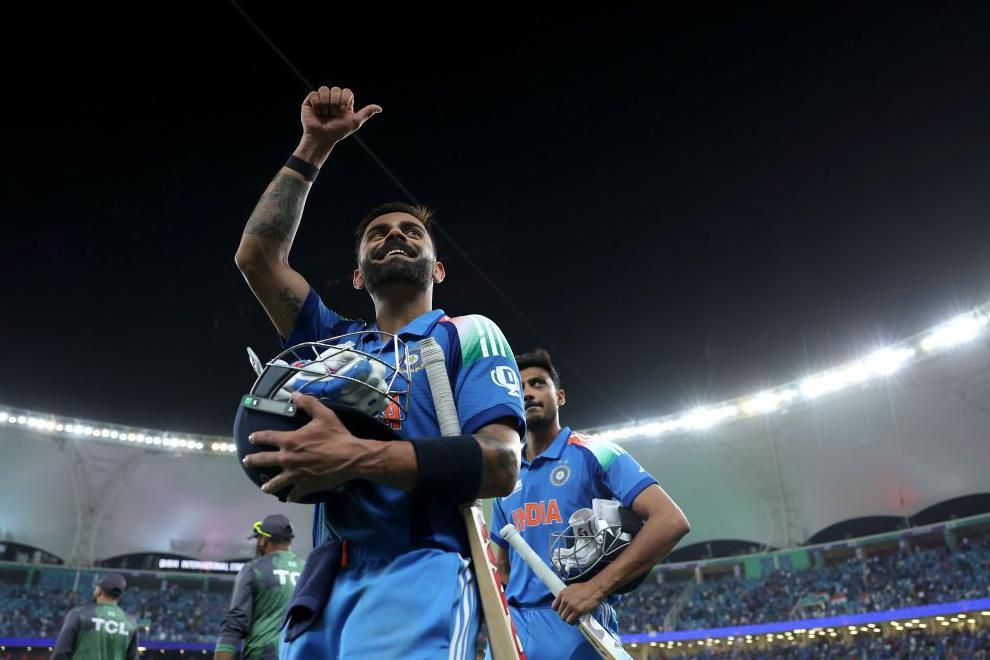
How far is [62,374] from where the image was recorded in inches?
1142

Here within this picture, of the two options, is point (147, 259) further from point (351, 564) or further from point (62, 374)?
point (351, 564)

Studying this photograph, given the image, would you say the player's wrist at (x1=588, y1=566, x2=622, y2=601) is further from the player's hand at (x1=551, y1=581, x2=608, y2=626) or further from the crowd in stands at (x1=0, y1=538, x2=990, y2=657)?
the crowd in stands at (x1=0, y1=538, x2=990, y2=657)

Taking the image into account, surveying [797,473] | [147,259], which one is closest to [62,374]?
[147,259]

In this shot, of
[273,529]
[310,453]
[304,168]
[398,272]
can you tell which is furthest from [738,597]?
[310,453]

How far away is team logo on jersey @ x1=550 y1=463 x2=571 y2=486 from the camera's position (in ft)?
14.5

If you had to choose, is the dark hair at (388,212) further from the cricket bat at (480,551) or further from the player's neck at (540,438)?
the player's neck at (540,438)

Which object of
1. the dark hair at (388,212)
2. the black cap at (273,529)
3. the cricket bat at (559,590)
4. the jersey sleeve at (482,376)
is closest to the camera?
the jersey sleeve at (482,376)

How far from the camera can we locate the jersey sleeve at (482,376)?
2.13 m

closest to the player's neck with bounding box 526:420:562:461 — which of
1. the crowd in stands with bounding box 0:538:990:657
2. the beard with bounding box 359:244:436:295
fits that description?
the beard with bounding box 359:244:436:295

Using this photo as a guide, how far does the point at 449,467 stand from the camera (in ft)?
6.12

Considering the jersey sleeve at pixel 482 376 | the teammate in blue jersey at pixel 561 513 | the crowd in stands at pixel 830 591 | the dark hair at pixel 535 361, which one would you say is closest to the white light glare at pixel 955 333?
the crowd in stands at pixel 830 591

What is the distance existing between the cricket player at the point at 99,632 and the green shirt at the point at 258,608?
1.99m

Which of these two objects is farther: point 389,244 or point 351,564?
point 389,244

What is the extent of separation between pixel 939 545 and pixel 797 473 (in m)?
7.40
